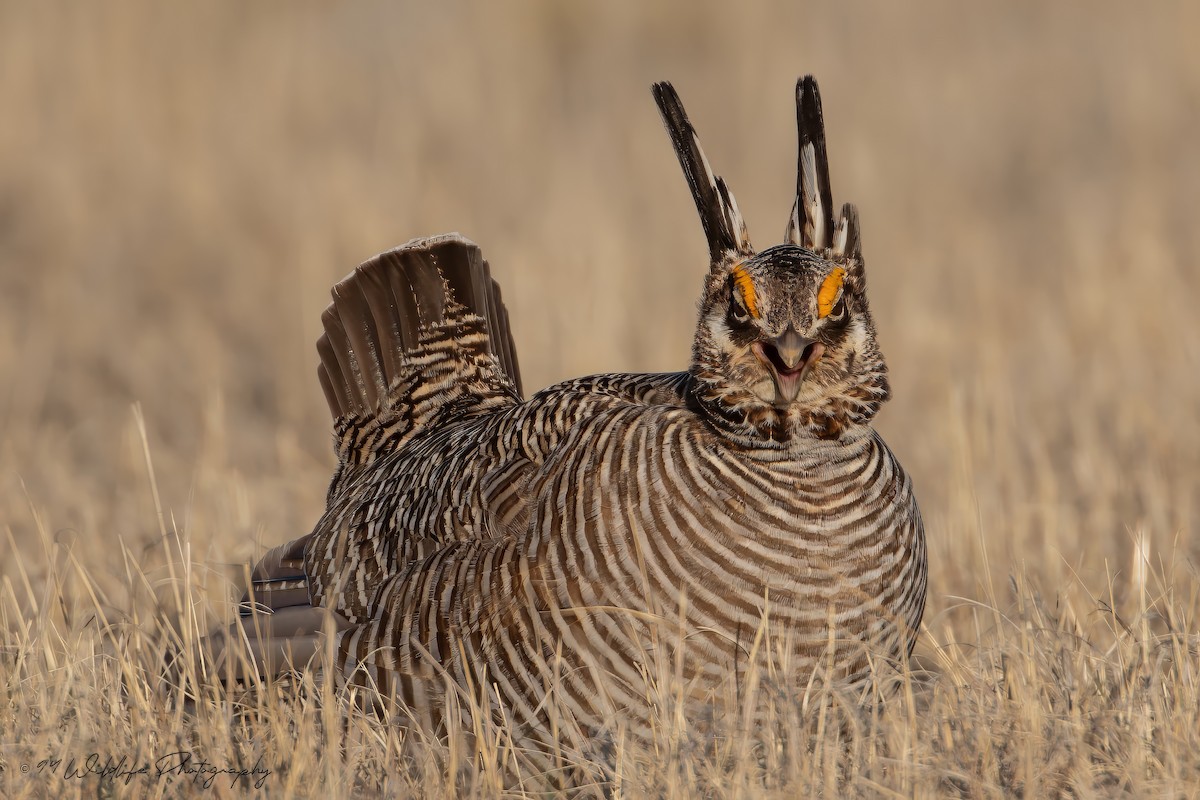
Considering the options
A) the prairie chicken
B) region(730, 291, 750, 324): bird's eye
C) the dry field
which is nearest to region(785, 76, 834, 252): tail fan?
→ the prairie chicken

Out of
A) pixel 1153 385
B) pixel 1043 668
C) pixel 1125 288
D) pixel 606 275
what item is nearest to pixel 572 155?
pixel 606 275

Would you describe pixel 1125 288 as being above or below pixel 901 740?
above

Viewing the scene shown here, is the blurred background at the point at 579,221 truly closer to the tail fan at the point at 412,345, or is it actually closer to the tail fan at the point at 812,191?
the tail fan at the point at 412,345

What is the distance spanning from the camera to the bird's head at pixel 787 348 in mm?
3496

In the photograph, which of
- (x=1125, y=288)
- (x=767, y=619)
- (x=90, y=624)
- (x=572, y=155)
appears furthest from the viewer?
(x=572, y=155)

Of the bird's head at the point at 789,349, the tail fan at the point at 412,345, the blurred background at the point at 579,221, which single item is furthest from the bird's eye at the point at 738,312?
the tail fan at the point at 412,345

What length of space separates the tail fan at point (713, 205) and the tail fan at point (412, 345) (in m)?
1.06

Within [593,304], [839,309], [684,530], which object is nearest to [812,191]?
[839,309]

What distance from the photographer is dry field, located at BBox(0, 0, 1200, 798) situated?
3.38 meters

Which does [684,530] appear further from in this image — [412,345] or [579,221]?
[579,221]

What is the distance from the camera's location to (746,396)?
3.59 metres

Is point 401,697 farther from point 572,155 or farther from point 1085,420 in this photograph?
point 572,155

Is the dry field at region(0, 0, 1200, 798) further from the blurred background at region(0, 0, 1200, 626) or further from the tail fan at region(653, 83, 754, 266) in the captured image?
the tail fan at region(653, 83, 754, 266)

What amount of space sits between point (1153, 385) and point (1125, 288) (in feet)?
4.07
